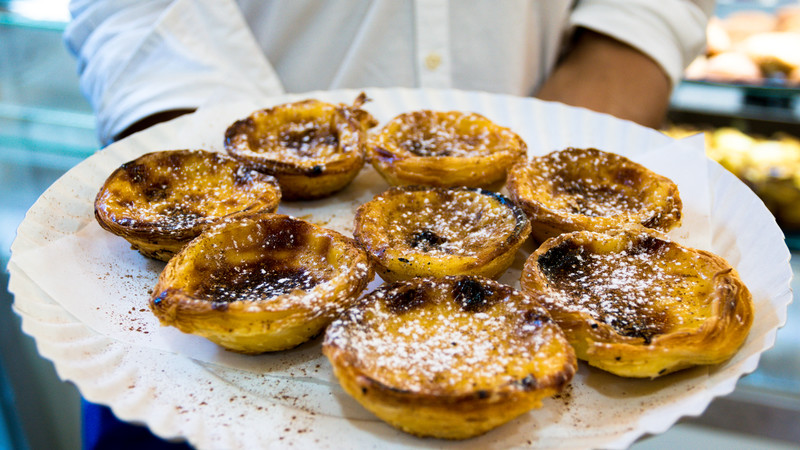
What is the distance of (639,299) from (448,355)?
0.47 m

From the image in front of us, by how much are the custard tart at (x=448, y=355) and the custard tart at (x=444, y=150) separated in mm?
559

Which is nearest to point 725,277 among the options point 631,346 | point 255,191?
point 631,346

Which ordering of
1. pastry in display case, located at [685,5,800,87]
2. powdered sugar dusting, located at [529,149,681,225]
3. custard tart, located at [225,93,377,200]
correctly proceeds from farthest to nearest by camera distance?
pastry in display case, located at [685,5,800,87] < custard tart, located at [225,93,377,200] < powdered sugar dusting, located at [529,149,681,225]

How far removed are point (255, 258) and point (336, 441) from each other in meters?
0.53

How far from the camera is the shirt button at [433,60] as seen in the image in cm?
255

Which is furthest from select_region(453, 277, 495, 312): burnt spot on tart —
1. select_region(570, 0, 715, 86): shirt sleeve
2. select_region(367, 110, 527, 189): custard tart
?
select_region(570, 0, 715, 86): shirt sleeve

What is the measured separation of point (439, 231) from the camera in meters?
1.69

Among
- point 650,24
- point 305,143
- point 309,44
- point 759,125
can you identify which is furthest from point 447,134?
point 759,125

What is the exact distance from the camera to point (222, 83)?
98.8 inches

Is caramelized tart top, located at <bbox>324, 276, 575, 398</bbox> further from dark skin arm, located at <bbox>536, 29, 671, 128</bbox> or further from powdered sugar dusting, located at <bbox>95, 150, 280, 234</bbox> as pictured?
dark skin arm, located at <bbox>536, 29, 671, 128</bbox>

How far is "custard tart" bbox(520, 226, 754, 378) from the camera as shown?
125cm

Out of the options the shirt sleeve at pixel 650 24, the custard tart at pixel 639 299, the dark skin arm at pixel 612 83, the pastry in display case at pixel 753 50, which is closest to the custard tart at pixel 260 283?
the custard tart at pixel 639 299

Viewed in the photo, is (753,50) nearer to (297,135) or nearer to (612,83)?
(612,83)

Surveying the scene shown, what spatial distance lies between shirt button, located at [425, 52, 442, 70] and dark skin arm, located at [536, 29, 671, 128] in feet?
1.65
